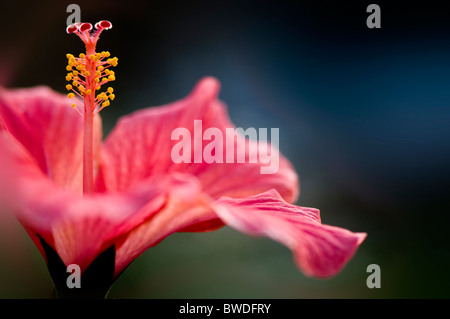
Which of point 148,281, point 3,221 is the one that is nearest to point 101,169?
point 3,221

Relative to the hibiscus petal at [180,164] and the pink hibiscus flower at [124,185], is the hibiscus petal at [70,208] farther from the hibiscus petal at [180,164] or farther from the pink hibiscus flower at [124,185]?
the hibiscus petal at [180,164]

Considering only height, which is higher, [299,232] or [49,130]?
[49,130]

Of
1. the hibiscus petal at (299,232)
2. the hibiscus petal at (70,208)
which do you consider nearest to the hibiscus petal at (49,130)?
the hibiscus petal at (70,208)

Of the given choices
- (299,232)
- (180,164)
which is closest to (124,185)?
(180,164)

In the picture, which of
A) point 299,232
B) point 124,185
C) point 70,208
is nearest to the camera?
point 70,208

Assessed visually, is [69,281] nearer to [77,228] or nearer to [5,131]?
[77,228]

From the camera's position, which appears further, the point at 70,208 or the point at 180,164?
the point at 180,164

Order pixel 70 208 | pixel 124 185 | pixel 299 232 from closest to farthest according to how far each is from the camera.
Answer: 1. pixel 70 208
2. pixel 299 232
3. pixel 124 185

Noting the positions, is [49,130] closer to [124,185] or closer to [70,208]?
[124,185]
